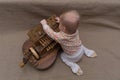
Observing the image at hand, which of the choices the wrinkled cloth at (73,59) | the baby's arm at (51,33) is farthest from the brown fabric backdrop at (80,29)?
the baby's arm at (51,33)

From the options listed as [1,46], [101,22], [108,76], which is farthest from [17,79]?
[101,22]

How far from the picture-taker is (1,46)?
116 centimetres

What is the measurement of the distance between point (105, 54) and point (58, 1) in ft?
1.18

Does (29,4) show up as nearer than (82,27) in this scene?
Yes

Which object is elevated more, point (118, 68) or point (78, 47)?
point (78, 47)

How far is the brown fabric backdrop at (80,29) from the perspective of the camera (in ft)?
3.51

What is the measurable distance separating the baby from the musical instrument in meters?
0.04

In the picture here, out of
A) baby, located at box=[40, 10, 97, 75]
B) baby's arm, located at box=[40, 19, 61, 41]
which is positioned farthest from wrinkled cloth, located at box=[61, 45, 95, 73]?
baby's arm, located at box=[40, 19, 61, 41]

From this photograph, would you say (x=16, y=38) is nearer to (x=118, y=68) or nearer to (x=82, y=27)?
(x=82, y=27)

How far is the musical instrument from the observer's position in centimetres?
A: 104

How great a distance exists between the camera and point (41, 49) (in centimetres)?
105

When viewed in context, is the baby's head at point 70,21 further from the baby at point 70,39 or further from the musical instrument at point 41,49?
the musical instrument at point 41,49

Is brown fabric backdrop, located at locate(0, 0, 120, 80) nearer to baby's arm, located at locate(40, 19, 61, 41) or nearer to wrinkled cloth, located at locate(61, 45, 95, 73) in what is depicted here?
wrinkled cloth, located at locate(61, 45, 95, 73)

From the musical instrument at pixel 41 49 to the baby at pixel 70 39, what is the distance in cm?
4
